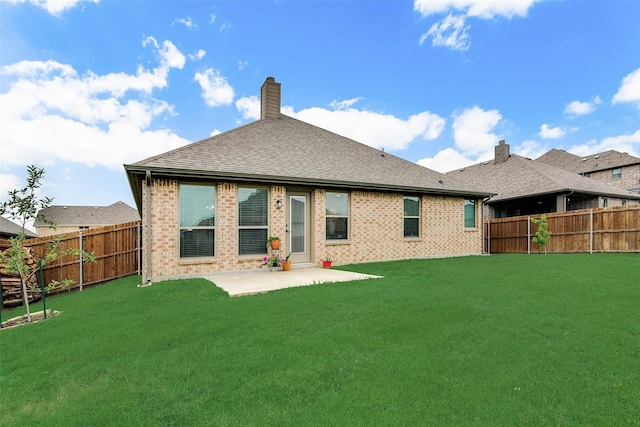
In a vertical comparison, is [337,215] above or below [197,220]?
above

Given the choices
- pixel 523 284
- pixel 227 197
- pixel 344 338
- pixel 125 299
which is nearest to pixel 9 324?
pixel 125 299

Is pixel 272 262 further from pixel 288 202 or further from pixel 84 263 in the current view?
pixel 84 263

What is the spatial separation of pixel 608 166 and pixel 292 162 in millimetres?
33387

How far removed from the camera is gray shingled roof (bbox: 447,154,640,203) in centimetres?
1664

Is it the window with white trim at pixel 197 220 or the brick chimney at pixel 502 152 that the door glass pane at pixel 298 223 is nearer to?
the window with white trim at pixel 197 220

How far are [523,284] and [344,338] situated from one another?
4.72 m

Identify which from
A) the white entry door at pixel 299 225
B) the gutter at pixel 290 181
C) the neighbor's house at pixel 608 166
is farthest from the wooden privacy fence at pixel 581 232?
the neighbor's house at pixel 608 166

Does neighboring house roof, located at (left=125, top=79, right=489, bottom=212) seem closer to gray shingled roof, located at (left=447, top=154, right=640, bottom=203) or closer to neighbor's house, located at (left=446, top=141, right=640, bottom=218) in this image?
neighbor's house, located at (left=446, top=141, right=640, bottom=218)

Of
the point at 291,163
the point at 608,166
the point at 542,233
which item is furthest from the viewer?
the point at 608,166

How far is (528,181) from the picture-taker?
18.3 m

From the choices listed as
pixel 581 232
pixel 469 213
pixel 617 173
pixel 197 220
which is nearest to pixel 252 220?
pixel 197 220

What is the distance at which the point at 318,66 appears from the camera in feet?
50.2

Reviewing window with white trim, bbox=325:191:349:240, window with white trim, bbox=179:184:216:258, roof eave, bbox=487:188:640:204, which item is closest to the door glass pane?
window with white trim, bbox=325:191:349:240

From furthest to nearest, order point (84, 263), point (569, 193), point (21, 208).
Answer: point (569, 193), point (84, 263), point (21, 208)
